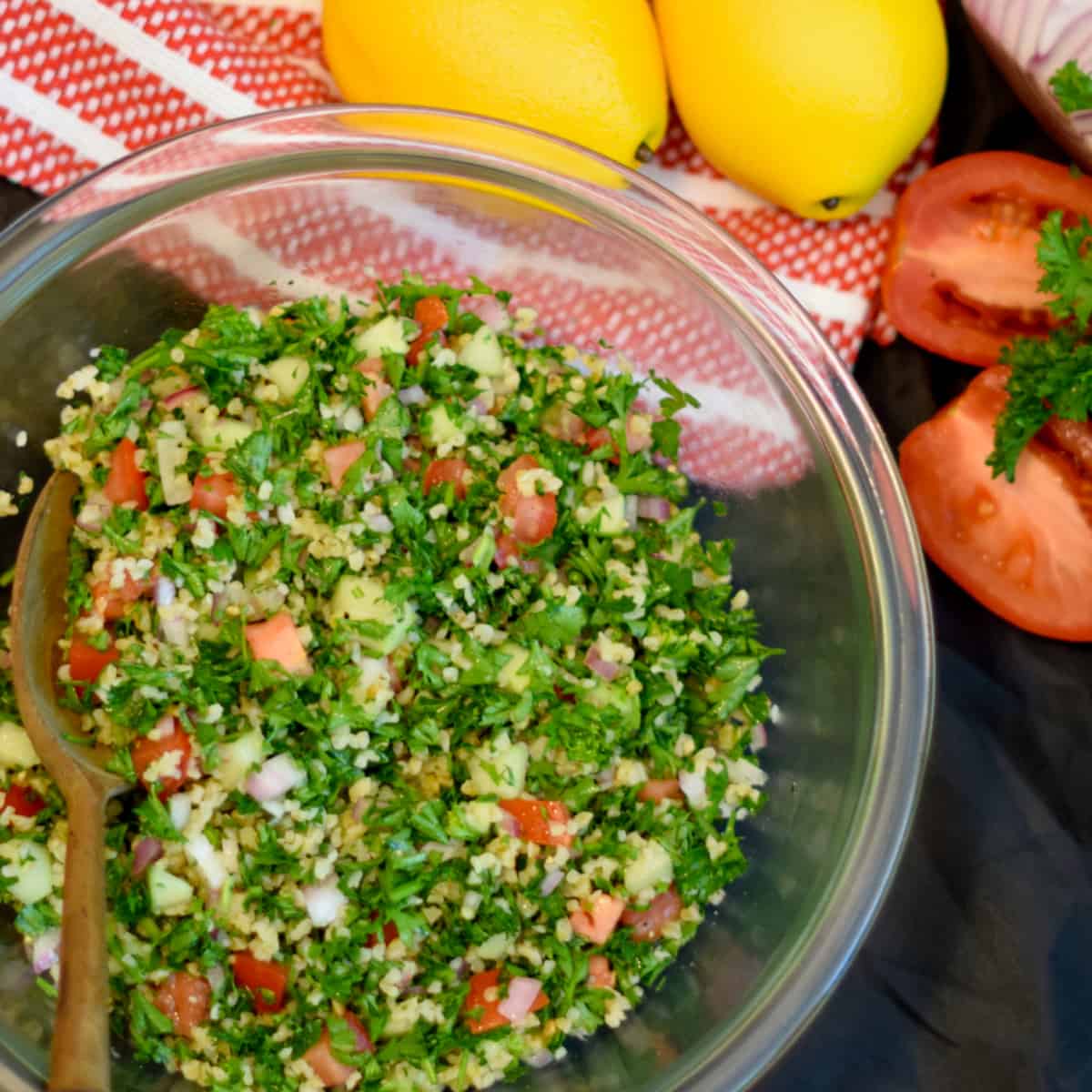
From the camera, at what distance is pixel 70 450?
4.76ft

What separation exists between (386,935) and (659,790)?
1.21 feet

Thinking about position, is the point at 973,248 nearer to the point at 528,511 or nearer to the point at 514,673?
the point at 528,511

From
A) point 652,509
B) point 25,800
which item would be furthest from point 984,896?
point 25,800

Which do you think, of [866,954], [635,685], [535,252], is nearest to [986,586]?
[866,954]

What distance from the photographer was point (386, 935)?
4.38 feet

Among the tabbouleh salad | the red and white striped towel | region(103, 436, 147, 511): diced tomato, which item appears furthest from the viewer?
the red and white striped towel

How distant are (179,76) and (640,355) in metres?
0.80

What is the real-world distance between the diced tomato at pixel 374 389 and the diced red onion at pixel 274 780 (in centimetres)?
43

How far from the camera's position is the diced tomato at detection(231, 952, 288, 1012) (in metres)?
1.31

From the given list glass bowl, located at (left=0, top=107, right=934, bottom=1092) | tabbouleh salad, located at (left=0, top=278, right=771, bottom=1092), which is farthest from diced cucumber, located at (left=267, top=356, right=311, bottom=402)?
glass bowl, located at (left=0, top=107, right=934, bottom=1092)

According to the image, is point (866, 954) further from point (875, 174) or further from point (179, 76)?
point (179, 76)

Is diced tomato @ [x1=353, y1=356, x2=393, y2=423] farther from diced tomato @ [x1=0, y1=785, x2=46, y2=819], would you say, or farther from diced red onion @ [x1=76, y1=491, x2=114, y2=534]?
diced tomato @ [x1=0, y1=785, x2=46, y2=819]

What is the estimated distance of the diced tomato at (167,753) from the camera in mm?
1286

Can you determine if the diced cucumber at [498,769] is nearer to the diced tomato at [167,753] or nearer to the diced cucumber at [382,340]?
the diced tomato at [167,753]
